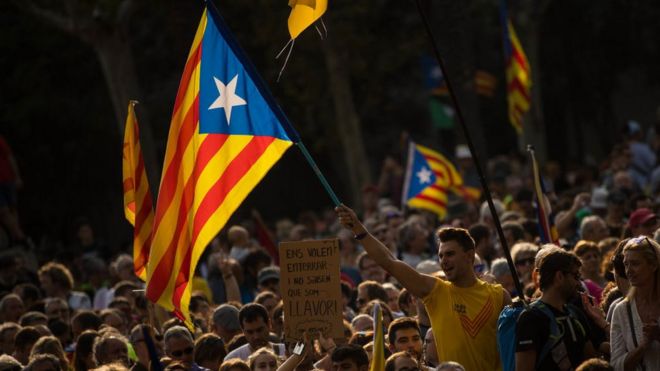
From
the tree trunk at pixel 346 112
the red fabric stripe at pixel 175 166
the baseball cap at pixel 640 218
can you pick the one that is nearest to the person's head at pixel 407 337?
the red fabric stripe at pixel 175 166

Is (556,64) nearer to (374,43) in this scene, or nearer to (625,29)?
(625,29)

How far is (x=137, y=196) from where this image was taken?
1141 centimetres

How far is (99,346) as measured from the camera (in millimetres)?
10695

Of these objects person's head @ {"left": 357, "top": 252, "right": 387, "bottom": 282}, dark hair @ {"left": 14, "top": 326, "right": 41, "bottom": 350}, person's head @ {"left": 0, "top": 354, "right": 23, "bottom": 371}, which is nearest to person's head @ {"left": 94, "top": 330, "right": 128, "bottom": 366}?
person's head @ {"left": 0, "top": 354, "right": 23, "bottom": 371}

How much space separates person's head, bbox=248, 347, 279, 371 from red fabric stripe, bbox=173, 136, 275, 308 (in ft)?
2.57

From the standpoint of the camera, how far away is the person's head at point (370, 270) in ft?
46.5

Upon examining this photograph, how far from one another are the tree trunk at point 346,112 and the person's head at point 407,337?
19.0 metres

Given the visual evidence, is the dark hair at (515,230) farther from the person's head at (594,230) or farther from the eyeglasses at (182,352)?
the eyeglasses at (182,352)

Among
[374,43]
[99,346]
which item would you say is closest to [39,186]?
[374,43]

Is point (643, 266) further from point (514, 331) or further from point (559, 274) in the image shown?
point (514, 331)

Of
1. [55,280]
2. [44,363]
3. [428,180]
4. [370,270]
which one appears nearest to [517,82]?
[428,180]

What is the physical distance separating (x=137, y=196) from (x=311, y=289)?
2.34 m

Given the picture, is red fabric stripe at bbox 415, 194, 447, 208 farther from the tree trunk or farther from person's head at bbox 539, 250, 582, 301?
person's head at bbox 539, 250, 582, 301

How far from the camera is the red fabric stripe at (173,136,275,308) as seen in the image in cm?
1001
